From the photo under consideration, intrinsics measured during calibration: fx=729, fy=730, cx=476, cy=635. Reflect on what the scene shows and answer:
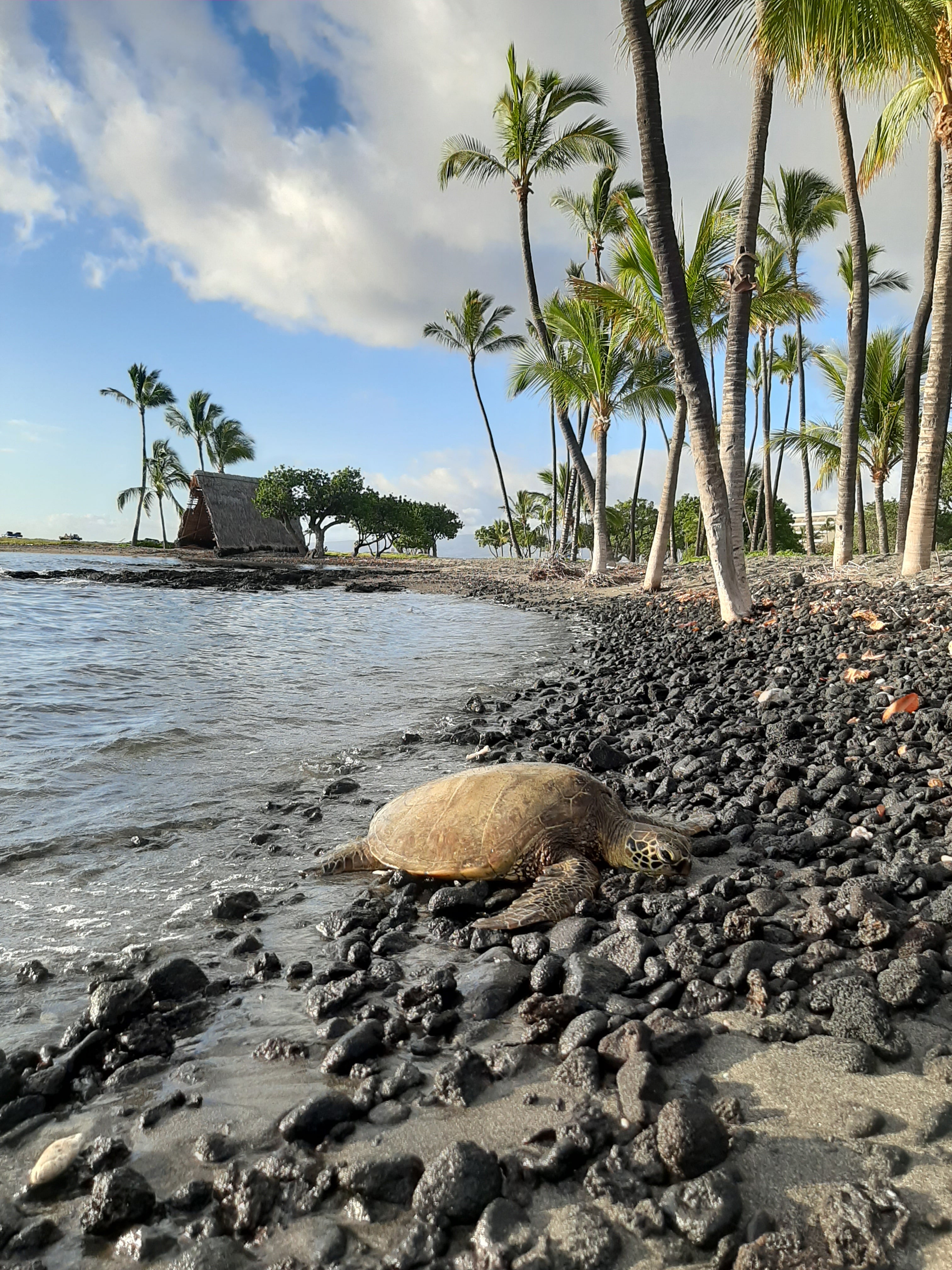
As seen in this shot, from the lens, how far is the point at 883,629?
29.7 ft

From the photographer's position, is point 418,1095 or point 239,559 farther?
point 239,559

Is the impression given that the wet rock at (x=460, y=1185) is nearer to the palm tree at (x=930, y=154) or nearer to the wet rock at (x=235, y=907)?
the wet rock at (x=235, y=907)

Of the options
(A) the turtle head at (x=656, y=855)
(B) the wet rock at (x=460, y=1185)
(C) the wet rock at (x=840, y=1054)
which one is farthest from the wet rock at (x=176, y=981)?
(C) the wet rock at (x=840, y=1054)

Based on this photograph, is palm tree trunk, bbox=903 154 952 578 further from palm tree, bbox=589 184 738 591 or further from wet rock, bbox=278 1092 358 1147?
wet rock, bbox=278 1092 358 1147

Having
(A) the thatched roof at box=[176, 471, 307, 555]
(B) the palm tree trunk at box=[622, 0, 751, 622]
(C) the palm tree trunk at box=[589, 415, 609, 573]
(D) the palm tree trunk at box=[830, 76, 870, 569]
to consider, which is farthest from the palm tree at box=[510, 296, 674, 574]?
(A) the thatched roof at box=[176, 471, 307, 555]

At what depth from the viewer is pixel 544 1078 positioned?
8.11 feet

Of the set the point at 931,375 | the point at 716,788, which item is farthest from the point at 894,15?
the point at 716,788

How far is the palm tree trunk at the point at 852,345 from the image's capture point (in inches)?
669

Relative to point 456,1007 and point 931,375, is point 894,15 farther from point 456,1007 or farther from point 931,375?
point 456,1007

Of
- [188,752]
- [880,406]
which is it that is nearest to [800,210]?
[880,406]

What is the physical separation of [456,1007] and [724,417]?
12.5 meters

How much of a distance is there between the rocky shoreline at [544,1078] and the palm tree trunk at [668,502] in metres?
15.1

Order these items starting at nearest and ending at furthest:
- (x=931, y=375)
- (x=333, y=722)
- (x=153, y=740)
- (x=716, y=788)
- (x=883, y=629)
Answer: (x=716, y=788) < (x=153, y=740) < (x=333, y=722) < (x=883, y=629) < (x=931, y=375)

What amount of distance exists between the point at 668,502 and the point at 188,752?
1475 centimetres
